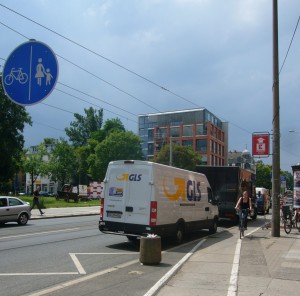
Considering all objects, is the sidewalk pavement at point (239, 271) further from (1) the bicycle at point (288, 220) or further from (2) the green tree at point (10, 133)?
(2) the green tree at point (10, 133)

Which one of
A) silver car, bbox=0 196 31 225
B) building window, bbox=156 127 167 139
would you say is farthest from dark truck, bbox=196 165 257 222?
building window, bbox=156 127 167 139

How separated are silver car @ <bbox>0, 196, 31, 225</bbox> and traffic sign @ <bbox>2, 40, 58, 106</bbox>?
14677 millimetres

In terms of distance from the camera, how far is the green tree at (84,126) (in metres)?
98.3

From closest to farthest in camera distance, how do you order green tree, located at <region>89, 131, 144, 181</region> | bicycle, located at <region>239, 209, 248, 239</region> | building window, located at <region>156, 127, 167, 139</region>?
bicycle, located at <region>239, 209, 248, 239</region>
green tree, located at <region>89, 131, 144, 181</region>
building window, located at <region>156, 127, 167, 139</region>

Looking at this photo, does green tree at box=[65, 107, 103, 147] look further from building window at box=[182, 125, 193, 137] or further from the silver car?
the silver car

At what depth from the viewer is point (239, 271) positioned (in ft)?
29.2

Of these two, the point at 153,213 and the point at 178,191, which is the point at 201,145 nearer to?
→ the point at 178,191

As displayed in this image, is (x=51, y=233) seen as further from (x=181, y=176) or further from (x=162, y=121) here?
(x=162, y=121)

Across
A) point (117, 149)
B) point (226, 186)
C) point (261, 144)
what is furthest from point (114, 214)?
point (117, 149)

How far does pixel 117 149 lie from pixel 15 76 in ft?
229

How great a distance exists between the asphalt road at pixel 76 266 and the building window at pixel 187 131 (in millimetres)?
84517

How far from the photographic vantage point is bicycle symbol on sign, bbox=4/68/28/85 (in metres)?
6.18

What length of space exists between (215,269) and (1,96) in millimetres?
40237

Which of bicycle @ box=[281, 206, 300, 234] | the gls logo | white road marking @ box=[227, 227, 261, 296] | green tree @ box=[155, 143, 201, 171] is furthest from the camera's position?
green tree @ box=[155, 143, 201, 171]
